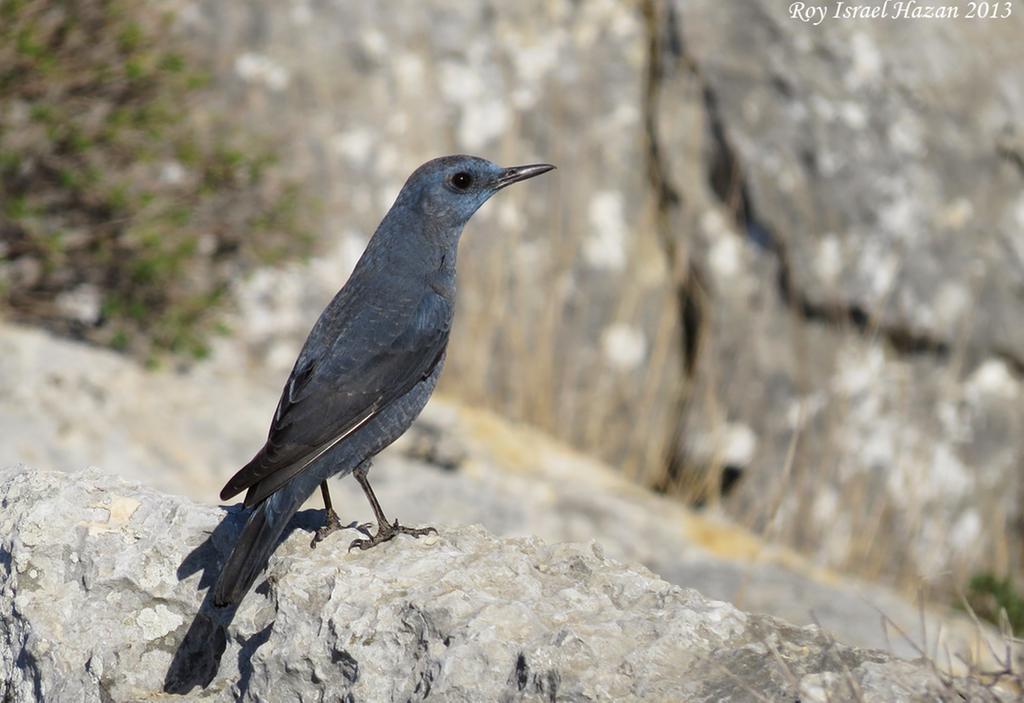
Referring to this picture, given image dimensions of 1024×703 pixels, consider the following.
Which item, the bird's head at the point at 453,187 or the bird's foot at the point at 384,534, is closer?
the bird's foot at the point at 384,534

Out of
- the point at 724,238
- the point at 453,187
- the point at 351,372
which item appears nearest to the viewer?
the point at 351,372

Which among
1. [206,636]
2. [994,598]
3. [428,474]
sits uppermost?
[206,636]

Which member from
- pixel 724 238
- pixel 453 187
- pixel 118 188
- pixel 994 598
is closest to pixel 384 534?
pixel 453 187

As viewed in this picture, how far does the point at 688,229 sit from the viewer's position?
28.4 ft

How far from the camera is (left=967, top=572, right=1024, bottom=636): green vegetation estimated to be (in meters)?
7.08

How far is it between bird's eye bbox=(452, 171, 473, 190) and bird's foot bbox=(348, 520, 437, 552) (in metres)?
1.37

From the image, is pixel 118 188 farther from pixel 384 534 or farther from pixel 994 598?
pixel 994 598

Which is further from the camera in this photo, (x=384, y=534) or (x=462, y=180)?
(x=462, y=180)

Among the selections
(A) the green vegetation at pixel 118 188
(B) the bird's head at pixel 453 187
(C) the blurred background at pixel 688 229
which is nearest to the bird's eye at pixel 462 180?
(B) the bird's head at pixel 453 187

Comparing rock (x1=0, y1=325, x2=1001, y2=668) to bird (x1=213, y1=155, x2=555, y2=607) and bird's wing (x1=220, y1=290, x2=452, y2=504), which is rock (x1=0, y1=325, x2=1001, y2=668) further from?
bird's wing (x1=220, y1=290, x2=452, y2=504)

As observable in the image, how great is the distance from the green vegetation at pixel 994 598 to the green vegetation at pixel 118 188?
4.43 m

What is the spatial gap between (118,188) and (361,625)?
186 inches

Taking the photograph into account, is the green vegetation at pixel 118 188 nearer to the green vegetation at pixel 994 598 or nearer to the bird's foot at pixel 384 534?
the bird's foot at pixel 384 534

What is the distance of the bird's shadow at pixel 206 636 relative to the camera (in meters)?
3.03
